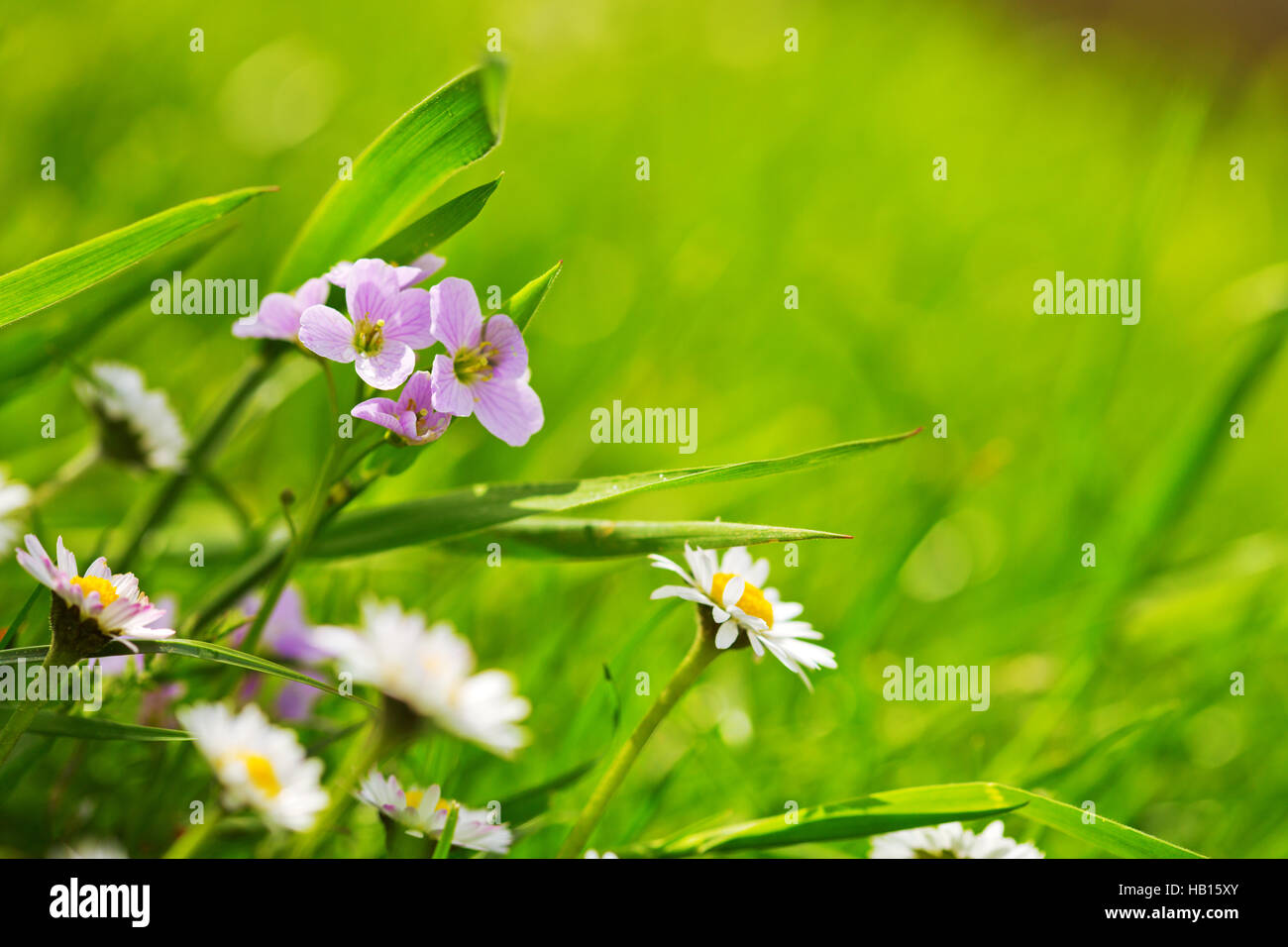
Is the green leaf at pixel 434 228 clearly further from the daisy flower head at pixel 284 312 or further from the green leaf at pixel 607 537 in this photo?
the green leaf at pixel 607 537

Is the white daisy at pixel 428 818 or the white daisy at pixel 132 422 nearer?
the white daisy at pixel 428 818

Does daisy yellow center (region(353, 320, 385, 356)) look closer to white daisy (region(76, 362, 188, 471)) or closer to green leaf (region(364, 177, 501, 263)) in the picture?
green leaf (region(364, 177, 501, 263))

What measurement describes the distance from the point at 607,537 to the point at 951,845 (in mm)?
227

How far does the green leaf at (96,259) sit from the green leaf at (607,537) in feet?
0.68

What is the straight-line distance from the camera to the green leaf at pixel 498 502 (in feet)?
1.47

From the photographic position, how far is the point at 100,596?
1.20 ft

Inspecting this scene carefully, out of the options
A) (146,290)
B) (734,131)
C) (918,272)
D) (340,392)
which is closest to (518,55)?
(734,131)

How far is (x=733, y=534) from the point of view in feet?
1.48

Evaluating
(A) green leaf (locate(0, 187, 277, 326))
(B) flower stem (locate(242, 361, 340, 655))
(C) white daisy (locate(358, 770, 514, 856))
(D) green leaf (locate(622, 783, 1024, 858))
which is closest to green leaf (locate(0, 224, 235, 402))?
(A) green leaf (locate(0, 187, 277, 326))

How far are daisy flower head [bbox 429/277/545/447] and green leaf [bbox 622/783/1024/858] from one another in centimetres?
21

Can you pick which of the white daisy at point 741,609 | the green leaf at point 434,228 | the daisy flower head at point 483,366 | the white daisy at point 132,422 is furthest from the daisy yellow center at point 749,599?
the white daisy at point 132,422

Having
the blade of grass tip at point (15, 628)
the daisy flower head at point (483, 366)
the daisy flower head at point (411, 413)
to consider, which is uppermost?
the daisy flower head at point (483, 366)

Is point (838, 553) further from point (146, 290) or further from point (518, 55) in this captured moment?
point (518, 55)

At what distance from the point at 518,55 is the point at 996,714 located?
1749mm
